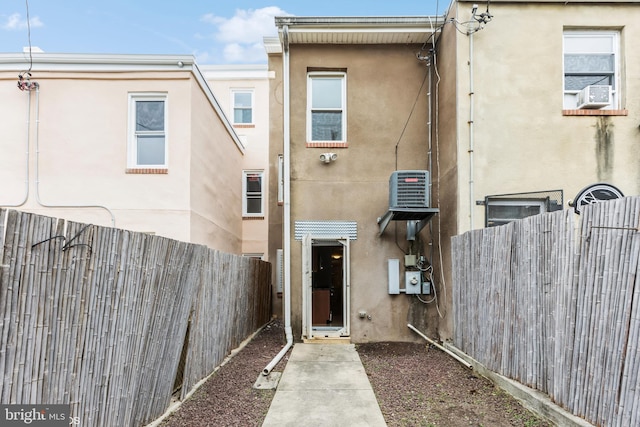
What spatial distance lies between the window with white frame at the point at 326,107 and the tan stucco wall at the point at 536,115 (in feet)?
8.51

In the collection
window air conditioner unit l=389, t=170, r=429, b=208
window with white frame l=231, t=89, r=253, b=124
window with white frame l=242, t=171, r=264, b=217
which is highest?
window with white frame l=231, t=89, r=253, b=124

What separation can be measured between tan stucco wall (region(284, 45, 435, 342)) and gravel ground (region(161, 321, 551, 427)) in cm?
158

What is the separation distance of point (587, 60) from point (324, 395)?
720 centimetres

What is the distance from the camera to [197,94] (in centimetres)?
876

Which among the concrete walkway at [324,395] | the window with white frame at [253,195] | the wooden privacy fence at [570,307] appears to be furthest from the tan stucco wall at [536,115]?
the window with white frame at [253,195]

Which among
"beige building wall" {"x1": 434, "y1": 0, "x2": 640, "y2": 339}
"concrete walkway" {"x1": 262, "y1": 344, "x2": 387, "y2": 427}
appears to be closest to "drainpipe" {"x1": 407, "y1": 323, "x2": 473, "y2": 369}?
"concrete walkway" {"x1": 262, "y1": 344, "x2": 387, "y2": 427}

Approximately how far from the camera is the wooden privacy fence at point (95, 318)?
248cm

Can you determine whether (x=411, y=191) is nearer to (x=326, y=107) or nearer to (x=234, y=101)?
(x=326, y=107)

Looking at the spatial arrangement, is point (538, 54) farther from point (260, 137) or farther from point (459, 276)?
point (260, 137)

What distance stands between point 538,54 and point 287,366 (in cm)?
681

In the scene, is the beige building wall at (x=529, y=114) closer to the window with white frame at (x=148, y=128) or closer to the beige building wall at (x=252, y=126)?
the window with white frame at (x=148, y=128)

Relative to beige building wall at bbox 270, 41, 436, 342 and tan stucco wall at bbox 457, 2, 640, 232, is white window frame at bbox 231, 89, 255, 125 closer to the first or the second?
beige building wall at bbox 270, 41, 436, 342

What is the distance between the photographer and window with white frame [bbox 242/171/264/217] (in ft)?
47.0

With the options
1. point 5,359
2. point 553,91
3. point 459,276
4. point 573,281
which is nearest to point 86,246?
point 5,359
